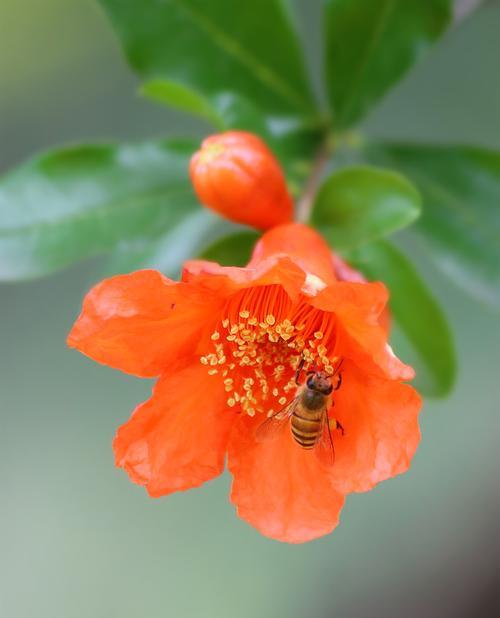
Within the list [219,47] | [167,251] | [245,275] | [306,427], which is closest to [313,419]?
[306,427]

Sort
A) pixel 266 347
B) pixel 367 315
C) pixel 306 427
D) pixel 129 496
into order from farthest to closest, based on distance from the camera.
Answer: pixel 129 496
pixel 266 347
pixel 306 427
pixel 367 315

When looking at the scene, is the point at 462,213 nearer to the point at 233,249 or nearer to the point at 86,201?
the point at 233,249

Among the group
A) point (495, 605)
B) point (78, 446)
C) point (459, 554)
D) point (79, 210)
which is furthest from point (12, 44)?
point (495, 605)

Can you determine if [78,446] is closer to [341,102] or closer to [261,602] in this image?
[261,602]

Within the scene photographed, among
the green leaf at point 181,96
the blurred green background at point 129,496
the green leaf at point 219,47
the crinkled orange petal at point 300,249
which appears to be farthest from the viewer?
the blurred green background at point 129,496

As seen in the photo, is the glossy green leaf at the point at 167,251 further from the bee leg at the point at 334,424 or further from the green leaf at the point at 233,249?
the bee leg at the point at 334,424

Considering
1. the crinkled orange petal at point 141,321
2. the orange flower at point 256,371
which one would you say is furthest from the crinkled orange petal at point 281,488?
the crinkled orange petal at point 141,321

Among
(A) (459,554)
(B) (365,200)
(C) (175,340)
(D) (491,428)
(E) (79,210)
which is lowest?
(A) (459,554)

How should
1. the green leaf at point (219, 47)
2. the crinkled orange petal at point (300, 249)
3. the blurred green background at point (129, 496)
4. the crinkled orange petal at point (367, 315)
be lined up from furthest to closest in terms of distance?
1. the blurred green background at point (129, 496)
2. the green leaf at point (219, 47)
3. the crinkled orange petal at point (300, 249)
4. the crinkled orange petal at point (367, 315)
